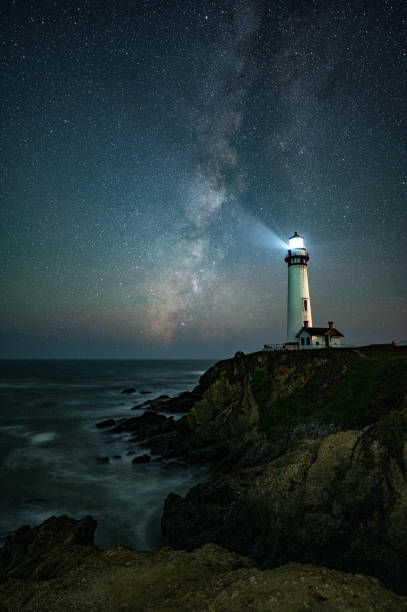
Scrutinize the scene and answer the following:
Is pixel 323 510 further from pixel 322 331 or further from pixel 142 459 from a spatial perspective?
pixel 322 331

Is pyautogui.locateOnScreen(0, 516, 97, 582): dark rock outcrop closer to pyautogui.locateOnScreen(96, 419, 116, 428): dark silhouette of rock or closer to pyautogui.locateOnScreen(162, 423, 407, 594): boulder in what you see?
pyautogui.locateOnScreen(162, 423, 407, 594): boulder

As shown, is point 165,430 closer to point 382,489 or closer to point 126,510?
point 126,510

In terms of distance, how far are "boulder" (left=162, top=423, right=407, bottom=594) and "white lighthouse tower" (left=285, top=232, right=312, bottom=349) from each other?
23.4m

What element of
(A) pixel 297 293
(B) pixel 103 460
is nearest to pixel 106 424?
(B) pixel 103 460

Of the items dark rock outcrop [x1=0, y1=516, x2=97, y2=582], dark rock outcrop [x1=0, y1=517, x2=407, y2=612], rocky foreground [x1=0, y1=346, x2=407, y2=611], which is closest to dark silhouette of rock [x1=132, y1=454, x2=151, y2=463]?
rocky foreground [x1=0, y1=346, x2=407, y2=611]

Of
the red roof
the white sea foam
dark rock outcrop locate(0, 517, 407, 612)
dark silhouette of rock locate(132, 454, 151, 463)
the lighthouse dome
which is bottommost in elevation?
the white sea foam

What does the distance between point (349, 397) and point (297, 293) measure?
19.8m

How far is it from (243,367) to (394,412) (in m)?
14.7

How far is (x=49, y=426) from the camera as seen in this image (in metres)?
36.2

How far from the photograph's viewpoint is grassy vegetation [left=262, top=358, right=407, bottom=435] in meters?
15.1

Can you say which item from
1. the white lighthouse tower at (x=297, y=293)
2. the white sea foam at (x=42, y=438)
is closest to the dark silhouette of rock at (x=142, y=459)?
the white sea foam at (x=42, y=438)

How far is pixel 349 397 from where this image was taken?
17.3 m

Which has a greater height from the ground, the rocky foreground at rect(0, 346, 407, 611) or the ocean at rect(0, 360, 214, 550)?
the rocky foreground at rect(0, 346, 407, 611)

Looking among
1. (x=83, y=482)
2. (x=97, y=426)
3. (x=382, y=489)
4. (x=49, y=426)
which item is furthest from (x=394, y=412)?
(x=49, y=426)
